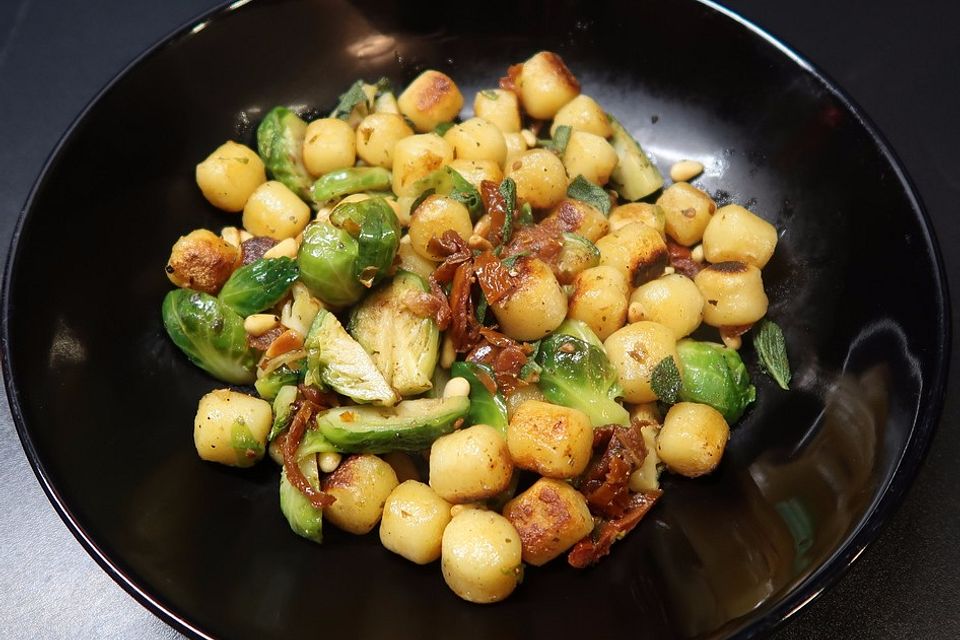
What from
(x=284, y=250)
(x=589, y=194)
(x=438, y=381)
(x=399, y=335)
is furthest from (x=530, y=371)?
(x=284, y=250)

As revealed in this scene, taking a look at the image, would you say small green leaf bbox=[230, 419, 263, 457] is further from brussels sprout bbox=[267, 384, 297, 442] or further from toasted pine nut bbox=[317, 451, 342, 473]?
toasted pine nut bbox=[317, 451, 342, 473]

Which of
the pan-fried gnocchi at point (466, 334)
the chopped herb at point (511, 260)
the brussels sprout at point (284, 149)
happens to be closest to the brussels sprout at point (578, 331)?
A: the pan-fried gnocchi at point (466, 334)

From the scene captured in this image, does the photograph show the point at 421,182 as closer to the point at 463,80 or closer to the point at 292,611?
the point at 463,80

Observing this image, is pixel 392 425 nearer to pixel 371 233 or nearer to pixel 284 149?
pixel 371 233

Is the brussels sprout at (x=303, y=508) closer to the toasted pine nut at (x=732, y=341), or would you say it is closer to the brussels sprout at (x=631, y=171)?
the toasted pine nut at (x=732, y=341)

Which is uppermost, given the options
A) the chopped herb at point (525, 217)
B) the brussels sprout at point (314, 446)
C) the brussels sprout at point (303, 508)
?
the chopped herb at point (525, 217)

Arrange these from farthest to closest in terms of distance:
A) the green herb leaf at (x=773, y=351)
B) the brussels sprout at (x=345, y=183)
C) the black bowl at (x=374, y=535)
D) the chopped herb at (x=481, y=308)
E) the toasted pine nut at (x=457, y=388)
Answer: the brussels sprout at (x=345, y=183), the green herb leaf at (x=773, y=351), the chopped herb at (x=481, y=308), the toasted pine nut at (x=457, y=388), the black bowl at (x=374, y=535)

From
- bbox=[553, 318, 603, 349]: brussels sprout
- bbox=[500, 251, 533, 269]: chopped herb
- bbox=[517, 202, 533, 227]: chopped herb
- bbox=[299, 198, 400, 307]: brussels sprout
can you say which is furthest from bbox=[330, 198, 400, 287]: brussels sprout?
bbox=[553, 318, 603, 349]: brussels sprout
